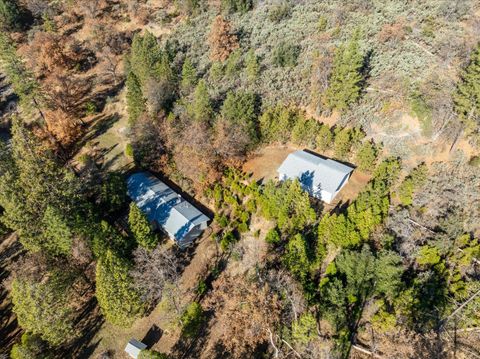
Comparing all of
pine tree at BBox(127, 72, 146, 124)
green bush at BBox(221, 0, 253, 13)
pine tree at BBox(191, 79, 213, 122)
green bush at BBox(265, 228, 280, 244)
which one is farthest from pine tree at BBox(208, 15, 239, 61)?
green bush at BBox(265, 228, 280, 244)

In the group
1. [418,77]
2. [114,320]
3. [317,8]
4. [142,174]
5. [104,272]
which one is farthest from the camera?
[317,8]

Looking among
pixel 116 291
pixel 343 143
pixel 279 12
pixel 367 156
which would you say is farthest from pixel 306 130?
pixel 116 291

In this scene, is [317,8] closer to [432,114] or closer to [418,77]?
[418,77]

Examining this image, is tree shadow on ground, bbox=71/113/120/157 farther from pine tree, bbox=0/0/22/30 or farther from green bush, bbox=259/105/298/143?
pine tree, bbox=0/0/22/30

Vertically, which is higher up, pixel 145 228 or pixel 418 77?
pixel 418 77

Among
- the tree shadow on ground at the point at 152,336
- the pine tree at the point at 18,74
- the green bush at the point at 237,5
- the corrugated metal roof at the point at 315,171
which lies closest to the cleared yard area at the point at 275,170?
the corrugated metal roof at the point at 315,171

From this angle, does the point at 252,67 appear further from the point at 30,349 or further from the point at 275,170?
the point at 30,349

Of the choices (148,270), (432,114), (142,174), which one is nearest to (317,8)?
(432,114)
